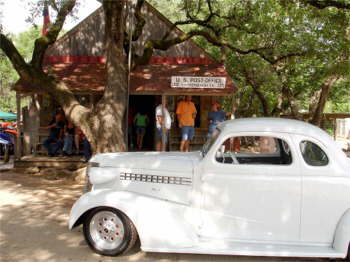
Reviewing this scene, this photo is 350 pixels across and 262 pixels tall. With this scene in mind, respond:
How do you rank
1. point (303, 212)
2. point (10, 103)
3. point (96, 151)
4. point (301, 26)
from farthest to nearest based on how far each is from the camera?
point (10, 103) → point (301, 26) → point (96, 151) → point (303, 212)

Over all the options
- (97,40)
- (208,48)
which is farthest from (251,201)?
(208,48)

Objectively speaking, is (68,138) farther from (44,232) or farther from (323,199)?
(323,199)

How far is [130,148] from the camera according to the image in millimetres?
13641

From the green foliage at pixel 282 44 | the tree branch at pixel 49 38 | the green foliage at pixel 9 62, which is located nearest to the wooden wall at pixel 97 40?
the green foliage at pixel 282 44

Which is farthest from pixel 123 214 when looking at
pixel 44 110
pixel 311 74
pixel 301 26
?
pixel 311 74

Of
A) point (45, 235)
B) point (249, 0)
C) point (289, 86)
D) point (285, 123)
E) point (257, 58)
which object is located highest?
→ point (249, 0)

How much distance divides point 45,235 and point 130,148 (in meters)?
8.36

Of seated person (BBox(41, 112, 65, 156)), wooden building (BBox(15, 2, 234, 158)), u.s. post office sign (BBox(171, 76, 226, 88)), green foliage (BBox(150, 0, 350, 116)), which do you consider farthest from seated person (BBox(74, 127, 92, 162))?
green foliage (BBox(150, 0, 350, 116))

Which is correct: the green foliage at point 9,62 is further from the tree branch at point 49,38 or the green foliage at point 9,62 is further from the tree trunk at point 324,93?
the tree trunk at point 324,93

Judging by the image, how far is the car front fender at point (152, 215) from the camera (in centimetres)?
439

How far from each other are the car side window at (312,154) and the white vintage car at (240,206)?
1cm

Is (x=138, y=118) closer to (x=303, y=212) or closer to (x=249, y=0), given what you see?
(x=249, y=0)

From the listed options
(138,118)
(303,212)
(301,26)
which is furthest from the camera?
(301,26)

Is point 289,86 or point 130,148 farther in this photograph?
point 289,86
